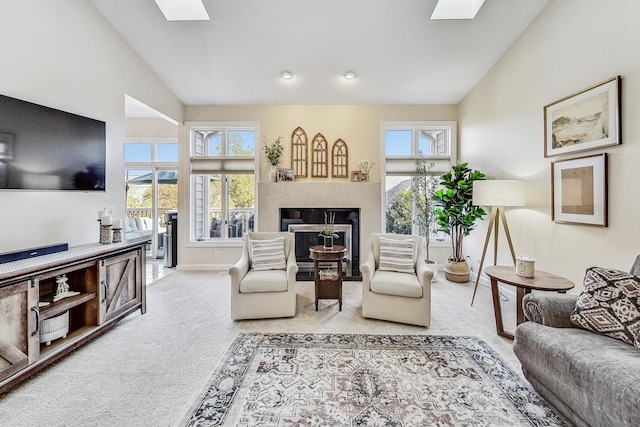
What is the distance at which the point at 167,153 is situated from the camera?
600 centimetres

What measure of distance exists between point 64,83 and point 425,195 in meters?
4.99

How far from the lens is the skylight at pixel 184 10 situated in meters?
3.26

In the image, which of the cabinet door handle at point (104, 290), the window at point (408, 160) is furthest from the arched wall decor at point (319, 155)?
the cabinet door handle at point (104, 290)

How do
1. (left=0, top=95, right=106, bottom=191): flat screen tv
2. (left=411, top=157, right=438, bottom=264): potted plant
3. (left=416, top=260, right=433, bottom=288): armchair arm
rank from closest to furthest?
(left=0, top=95, right=106, bottom=191): flat screen tv → (left=416, top=260, right=433, bottom=288): armchair arm → (left=411, top=157, right=438, bottom=264): potted plant

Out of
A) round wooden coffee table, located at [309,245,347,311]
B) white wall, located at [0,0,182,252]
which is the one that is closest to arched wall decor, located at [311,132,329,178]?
round wooden coffee table, located at [309,245,347,311]

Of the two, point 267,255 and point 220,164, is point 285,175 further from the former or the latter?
point 267,255

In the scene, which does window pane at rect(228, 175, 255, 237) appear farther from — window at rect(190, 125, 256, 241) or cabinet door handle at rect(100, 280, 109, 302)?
cabinet door handle at rect(100, 280, 109, 302)

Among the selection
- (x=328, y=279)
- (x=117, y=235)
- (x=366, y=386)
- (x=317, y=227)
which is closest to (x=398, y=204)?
(x=317, y=227)

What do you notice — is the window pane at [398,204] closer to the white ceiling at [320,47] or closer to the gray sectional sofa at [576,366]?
the white ceiling at [320,47]

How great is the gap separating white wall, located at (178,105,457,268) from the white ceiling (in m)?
0.21

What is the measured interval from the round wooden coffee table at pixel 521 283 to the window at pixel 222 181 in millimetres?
4008

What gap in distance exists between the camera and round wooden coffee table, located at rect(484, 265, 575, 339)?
7.80 feet

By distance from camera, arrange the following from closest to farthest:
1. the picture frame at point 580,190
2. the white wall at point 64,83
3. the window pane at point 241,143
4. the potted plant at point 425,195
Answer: the white wall at point 64,83, the picture frame at point 580,190, the potted plant at point 425,195, the window pane at point 241,143

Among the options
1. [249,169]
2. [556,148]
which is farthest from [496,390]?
[249,169]
